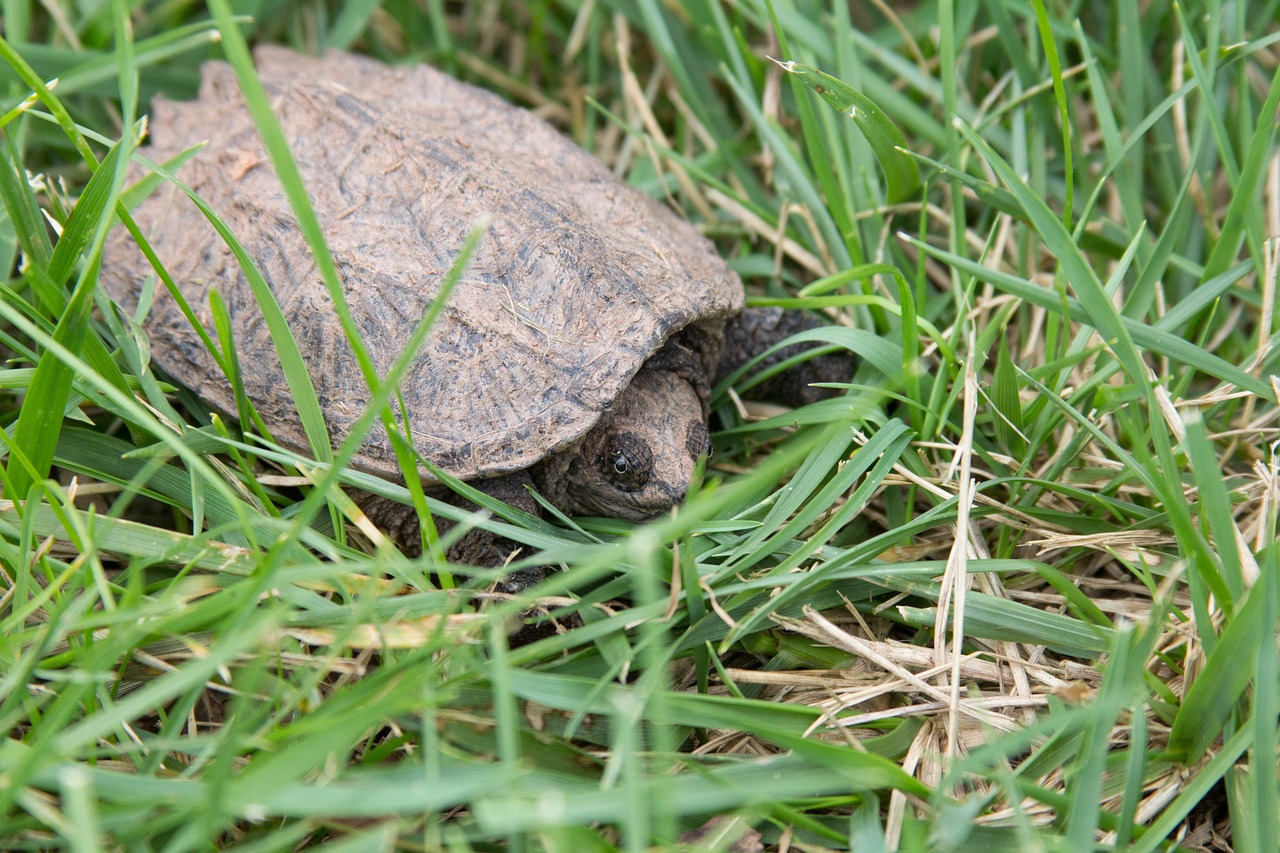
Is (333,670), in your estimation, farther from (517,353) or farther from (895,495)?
(895,495)

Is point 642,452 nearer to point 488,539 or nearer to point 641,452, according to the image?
point 641,452

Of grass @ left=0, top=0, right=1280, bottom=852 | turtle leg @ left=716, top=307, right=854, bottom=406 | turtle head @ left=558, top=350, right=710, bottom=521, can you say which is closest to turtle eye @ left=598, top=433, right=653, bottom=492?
turtle head @ left=558, top=350, right=710, bottom=521

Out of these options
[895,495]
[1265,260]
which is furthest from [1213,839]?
[1265,260]

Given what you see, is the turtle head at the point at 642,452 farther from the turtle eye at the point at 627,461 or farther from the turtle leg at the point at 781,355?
the turtle leg at the point at 781,355

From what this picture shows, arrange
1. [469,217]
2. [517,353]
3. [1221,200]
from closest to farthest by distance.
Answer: [517,353]
[469,217]
[1221,200]

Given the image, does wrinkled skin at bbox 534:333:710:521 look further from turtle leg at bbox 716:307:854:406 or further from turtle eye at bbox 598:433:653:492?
turtle leg at bbox 716:307:854:406

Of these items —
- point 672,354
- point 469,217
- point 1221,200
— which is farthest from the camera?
point 1221,200
